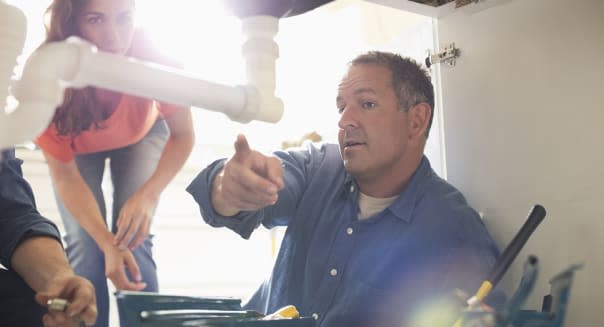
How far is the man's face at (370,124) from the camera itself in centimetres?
104

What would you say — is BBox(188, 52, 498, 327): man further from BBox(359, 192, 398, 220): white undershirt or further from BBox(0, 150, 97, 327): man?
BBox(0, 150, 97, 327): man

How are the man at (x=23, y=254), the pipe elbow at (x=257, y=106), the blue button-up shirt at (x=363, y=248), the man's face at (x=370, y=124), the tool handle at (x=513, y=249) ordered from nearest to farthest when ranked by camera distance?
the pipe elbow at (x=257, y=106) → the tool handle at (x=513, y=249) → the man at (x=23, y=254) → the blue button-up shirt at (x=363, y=248) → the man's face at (x=370, y=124)

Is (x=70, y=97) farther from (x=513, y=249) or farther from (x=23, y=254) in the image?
(x=513, y=249)

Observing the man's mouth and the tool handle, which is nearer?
the tool handle

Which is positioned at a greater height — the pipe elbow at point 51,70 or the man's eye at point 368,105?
the man's eye at point 368,105

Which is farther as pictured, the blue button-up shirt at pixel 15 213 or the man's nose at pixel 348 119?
the man's nose at pixel 348 119

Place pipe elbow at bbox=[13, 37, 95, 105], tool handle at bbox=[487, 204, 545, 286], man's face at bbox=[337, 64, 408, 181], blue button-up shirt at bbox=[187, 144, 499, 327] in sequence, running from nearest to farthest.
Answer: pipe elbow at bbox=[13, 37, 95, 105] → tool handle at bbox=[487, 204, 545, 286] → blue button-up shirt at bbox=[187, 144, 499, 327] → man's face at bbox=[337, 64, 408, 181]

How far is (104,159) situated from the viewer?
87cm

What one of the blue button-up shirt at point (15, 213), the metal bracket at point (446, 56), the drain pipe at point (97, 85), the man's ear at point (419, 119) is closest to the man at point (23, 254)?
the blue button-up shirt at point (15, 213)

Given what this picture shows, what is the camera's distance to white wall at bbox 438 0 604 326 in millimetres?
874

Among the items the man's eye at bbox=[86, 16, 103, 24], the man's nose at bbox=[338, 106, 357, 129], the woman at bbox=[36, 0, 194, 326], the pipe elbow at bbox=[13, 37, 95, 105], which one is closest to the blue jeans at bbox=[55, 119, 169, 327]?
the woman at bbox=[36, 0, 194, 326]

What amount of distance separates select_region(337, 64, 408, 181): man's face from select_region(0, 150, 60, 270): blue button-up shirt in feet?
1.66

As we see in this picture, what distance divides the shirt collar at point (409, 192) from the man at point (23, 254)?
1.66ft

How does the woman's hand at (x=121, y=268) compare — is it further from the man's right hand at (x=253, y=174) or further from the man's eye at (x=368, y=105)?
the man's eye at (x=368, y=105)
